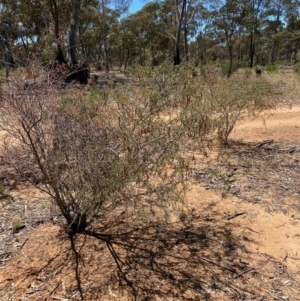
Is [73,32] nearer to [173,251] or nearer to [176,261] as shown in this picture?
[173,251]

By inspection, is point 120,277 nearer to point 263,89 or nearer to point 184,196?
point 184,196

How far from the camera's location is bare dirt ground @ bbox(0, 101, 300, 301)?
2750 mm

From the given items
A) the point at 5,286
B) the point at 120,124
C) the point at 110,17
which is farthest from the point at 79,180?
the point at 110,17

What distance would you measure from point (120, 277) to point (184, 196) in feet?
4.94

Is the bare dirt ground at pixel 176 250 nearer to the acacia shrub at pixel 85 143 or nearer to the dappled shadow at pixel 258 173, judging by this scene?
the dappled shadow at pixel 258 173

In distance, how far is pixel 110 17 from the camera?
29250mm

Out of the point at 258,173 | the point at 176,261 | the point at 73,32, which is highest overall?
the point at 73,32

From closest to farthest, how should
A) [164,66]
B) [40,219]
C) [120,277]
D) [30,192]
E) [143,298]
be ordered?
[143,298], [120,277], [40,219], [164,66], [30,192]

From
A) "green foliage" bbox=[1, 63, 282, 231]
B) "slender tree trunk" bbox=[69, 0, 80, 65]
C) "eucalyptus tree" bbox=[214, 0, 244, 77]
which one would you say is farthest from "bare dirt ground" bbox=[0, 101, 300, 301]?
A: "eucalyptus tree" bbox=[214, 0, 244, 77]

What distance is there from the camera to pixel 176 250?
3193mm

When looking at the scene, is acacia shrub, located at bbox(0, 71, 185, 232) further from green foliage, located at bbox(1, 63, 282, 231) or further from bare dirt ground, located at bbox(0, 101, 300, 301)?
bare dirt ground, located at bbox(0, 101, 300, 301)

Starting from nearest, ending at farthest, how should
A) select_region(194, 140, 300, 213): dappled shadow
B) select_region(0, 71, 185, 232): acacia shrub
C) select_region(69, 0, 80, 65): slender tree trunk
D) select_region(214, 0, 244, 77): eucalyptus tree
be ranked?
select_region(0, 71, 185, 232): acacia shrub
select_region(194, 140, 300, 213): dappled shadow
select_region(69, 0, 80, 65): slender tree trunk
select_region(214, 0, 244, 77): eucalyptus tree

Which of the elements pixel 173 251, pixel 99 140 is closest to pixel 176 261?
pixel 173 251

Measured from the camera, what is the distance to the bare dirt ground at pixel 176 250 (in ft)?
9.02
